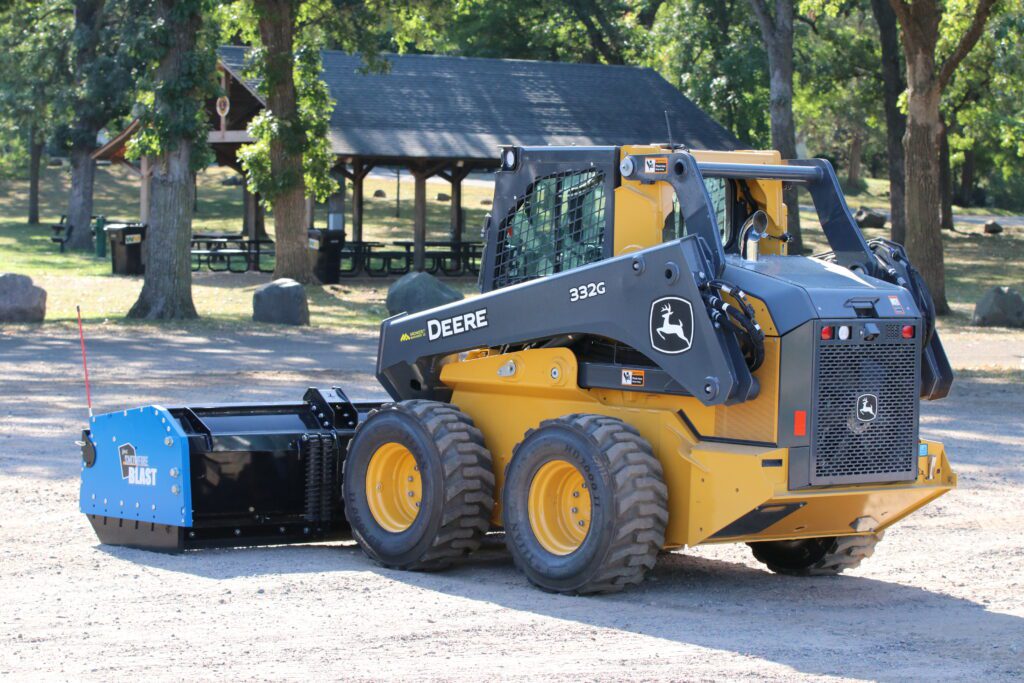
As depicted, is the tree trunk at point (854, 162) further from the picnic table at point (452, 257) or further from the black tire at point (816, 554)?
the black tire at point (816, 554)

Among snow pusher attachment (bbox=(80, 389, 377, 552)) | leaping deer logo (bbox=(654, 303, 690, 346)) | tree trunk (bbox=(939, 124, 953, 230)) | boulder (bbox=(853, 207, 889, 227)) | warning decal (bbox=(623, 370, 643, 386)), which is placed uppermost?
tree trunk (bbox=(939, 124, 953, 230))

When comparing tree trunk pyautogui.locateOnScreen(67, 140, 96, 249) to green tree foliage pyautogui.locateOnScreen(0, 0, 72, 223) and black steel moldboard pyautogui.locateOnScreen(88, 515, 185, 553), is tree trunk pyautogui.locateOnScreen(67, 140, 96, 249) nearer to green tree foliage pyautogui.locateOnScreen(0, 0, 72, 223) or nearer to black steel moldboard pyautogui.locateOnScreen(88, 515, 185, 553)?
green tree foliage pyautogui.locateOnScreen(0, 0, 72, 223)

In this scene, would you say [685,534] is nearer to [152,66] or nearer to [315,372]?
[315,372]

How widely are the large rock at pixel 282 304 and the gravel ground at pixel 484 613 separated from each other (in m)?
13.5

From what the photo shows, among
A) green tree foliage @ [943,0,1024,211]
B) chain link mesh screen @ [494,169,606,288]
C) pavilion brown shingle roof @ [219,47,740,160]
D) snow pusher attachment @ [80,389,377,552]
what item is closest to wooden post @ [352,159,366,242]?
pavilion brown shingle roof @ [219,47,740,160]

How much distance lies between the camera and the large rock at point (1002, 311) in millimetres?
27266

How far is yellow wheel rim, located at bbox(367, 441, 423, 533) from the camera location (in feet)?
29.3

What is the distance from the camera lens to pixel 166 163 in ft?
80.8

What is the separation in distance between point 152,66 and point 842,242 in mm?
18980

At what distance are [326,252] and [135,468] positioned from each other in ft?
82.0

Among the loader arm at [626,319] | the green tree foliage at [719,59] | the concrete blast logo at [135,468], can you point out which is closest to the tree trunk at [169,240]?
the concrete blast logo at [135,468]

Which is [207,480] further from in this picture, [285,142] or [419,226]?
[419,226]

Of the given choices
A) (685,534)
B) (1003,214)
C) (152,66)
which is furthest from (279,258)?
(1003,214)

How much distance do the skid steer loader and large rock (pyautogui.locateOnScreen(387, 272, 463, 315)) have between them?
A: 650 inches
